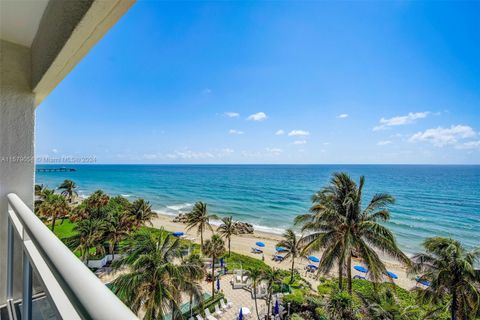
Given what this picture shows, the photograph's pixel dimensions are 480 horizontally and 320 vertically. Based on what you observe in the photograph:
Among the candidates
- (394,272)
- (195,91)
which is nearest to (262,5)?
(394,272)

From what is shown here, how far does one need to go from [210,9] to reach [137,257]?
11889 mm

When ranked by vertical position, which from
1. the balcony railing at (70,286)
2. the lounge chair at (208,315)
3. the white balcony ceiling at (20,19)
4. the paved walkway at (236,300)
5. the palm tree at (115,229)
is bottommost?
the paved walkway at (236,300)

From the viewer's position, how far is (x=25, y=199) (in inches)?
61.9

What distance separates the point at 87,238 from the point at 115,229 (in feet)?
5.10

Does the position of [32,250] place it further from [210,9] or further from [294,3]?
[294,3]

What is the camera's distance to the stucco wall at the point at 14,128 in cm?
150

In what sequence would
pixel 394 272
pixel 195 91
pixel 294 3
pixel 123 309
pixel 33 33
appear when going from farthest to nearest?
1. pixel 195 91
2. pixel 394 272
3. pixel 294 3
4. pixel 33 33
5. pixel 123 309

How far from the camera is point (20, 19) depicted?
1311 mm

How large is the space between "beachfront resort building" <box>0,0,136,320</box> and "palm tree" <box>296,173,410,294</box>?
26.8 feet

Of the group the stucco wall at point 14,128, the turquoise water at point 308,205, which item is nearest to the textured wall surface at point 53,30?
the stucco wall at point 14,128

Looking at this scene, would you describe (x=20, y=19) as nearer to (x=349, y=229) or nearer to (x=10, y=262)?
(x=10, y=262)

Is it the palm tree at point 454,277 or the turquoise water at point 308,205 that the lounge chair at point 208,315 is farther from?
the turquoise water at point 308,205

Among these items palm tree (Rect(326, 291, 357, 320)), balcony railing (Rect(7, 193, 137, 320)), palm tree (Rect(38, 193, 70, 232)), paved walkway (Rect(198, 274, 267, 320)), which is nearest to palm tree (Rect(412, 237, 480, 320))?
palm tree (Rect(326, 291, 357, 320))

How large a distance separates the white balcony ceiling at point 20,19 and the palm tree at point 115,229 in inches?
490
